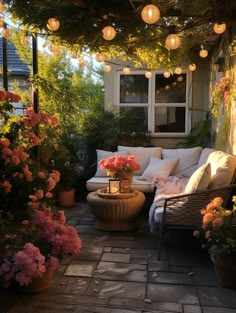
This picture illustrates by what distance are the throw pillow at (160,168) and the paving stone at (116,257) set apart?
202 centimetres

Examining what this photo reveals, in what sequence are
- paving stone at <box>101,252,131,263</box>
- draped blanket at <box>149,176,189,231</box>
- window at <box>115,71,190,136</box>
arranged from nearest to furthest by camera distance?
paving stone at <box>101,252,131,263</box>
draped blanket at <box>149,176,189,231</box>
window at <box>115,71,190,136</box>

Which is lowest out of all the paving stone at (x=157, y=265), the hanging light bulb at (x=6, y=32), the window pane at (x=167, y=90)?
the paving stone at (x=157, y=265)

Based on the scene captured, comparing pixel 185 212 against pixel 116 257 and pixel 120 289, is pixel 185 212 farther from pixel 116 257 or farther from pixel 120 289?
pixel 120 289

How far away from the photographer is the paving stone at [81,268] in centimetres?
300

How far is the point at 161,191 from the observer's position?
14.5 ft

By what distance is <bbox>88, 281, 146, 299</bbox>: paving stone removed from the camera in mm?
2625

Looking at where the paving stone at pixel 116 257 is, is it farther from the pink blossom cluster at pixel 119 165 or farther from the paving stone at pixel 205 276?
the pink blossom cluster at pixel 119 165

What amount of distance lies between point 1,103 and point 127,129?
378 cm

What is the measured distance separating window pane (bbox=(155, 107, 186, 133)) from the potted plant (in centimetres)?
423

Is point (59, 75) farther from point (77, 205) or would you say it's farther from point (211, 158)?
point (211, 158)

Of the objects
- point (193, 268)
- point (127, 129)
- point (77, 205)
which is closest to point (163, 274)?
point (193, 268)

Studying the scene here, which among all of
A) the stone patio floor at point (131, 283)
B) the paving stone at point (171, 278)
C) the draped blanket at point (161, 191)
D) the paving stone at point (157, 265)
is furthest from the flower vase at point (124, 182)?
the paving stone at point (171, 278)

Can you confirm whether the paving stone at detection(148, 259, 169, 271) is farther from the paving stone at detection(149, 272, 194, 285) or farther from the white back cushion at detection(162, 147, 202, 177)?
the white back cushion at detection(162, 147, 202, 177)

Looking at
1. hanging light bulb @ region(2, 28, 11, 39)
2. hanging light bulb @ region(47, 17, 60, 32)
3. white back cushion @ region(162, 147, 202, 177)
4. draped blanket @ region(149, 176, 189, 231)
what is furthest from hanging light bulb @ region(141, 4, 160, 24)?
white back cushion @ region(162, 147, 202, 177)
